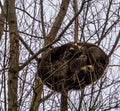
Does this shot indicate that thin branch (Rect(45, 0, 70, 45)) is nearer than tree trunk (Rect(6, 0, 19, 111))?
No

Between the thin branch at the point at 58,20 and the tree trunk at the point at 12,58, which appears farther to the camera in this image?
the thin branch at the point at 58,20

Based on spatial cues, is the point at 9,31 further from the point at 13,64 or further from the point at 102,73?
the point at 102,73

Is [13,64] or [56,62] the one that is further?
[56,62]

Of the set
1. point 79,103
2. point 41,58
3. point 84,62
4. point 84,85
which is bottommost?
point 79,103

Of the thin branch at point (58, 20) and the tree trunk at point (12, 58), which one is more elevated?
the thin branch at point (58, 20)

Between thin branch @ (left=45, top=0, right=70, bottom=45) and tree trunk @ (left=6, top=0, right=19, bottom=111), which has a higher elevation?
thin branch @ (left=45, top=0, right=70, bottom=45)

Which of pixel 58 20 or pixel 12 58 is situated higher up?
pixel 58 20

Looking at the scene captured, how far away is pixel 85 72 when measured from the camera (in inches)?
267

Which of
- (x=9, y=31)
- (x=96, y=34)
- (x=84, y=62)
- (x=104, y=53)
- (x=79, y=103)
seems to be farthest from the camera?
(x=84, y=62)

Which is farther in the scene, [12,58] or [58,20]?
[58,20]

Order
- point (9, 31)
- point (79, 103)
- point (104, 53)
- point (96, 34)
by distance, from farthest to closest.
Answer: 1. point (104, 53)
2. point (96, 34)
3. point (9, 31)
4. point (79, 103)

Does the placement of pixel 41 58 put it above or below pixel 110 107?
above

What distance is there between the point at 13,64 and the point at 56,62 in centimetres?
97

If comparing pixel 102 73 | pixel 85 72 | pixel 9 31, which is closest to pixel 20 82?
pixel 9 31
